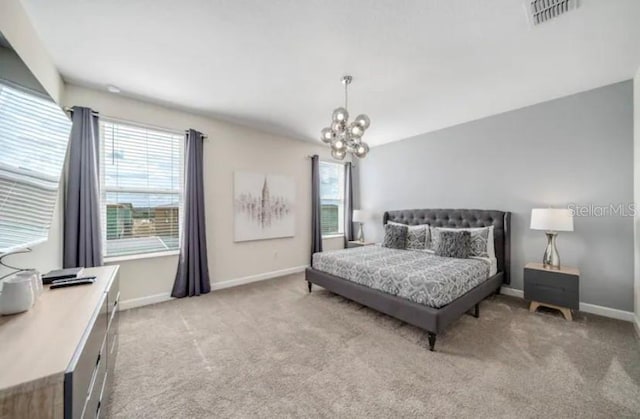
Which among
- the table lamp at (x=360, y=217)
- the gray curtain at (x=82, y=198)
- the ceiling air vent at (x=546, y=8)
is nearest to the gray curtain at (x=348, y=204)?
the table lamp at (x=360, y=217)

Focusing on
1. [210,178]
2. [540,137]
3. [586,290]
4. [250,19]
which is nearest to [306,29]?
[250,19]

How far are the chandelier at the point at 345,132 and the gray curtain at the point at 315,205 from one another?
2376 millimetres

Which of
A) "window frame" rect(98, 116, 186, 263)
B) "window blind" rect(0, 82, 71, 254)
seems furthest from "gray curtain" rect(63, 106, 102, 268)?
"window blind" rect(0, 82, 71, 254)

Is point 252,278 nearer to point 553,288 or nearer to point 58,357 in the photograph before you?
point 58,357

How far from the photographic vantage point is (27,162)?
1489 mm

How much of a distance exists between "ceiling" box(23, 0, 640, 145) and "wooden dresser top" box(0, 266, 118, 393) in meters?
2.03

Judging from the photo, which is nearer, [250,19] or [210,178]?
[250,19]

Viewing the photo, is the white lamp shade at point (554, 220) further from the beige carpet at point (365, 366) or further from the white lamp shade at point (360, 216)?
the white lamp shade at point (360, 216)

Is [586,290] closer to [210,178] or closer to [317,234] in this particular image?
[317,234]

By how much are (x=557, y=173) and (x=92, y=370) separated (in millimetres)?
4927

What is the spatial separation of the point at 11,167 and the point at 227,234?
9.46 feet

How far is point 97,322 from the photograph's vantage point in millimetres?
1279

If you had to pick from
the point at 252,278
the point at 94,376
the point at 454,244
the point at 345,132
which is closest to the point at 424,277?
the point at 454,244

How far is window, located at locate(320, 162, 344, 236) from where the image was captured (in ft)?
18.6
